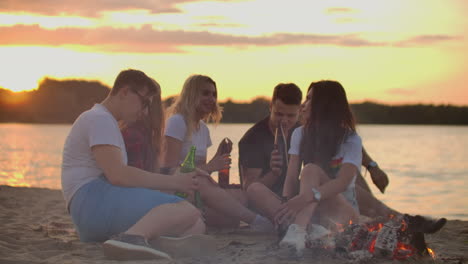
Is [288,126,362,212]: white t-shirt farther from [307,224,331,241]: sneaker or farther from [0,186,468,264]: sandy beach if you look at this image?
[0,186,468,264]: sandy beach

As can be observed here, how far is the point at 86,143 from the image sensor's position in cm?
444

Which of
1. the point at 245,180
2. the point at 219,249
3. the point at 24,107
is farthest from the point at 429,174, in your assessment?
the point at 24,107

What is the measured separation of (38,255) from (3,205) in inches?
125

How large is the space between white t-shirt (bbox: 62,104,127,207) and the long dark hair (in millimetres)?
1617

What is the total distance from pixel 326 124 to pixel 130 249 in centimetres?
199

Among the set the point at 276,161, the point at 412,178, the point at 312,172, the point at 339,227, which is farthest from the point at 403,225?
the point at 412,178

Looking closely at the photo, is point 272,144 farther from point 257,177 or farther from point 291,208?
point 291,208

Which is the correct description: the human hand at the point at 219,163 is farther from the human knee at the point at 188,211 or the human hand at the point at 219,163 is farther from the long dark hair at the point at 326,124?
the human knee at the point at 188,211

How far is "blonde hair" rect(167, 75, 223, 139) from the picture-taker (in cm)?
596

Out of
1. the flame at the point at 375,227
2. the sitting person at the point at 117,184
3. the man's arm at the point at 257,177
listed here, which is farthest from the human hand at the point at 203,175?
the flame at the point at 375,227

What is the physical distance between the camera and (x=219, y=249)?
488 cm

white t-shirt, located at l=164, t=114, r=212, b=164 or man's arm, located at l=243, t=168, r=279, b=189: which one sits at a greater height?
white t-shirt, located at l=164, t=114, r=212, b=164

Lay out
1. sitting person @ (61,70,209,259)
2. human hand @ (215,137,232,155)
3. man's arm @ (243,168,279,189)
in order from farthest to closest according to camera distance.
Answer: man's arm @ (243,168,279,189)
human hand @ (215,137,232,155)
sitting person @ (61,70,209,259)

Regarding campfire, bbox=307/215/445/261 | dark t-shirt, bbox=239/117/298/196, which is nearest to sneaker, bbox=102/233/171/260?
campfire, bbox=307/215/445/261
